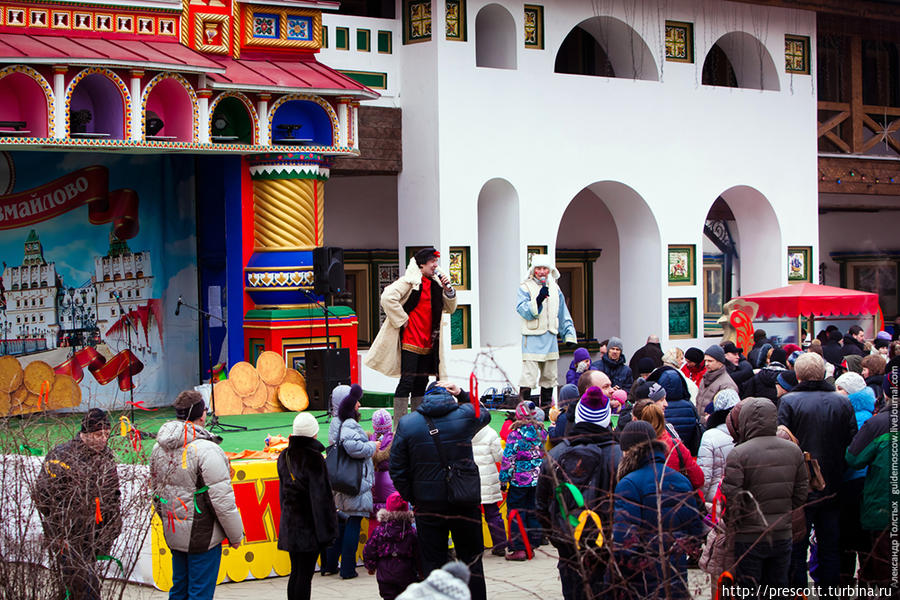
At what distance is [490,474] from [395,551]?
166 centimetres

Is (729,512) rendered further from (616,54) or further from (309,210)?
(616,54)

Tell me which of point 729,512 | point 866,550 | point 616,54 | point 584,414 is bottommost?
point 866,550

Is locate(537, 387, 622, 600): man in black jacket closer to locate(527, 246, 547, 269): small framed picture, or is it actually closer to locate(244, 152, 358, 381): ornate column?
locate(244, 152, 358, 381): ornate column

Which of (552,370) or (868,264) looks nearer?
(552,370)

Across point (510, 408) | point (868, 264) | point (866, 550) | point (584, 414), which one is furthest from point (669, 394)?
point (868, 264)

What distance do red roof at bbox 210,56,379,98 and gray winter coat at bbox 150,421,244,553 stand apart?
8.38m

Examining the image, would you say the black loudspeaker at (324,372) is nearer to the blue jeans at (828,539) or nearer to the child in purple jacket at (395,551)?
the child in purple jacket at (395,551)

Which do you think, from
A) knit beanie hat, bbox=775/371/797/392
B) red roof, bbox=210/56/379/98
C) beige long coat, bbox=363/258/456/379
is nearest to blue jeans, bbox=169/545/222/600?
beige long coat, bbox=363/258/456/379

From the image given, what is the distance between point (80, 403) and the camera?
50.9ft

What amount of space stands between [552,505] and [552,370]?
8465mm

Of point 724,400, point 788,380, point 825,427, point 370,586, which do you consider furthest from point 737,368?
point 370,586

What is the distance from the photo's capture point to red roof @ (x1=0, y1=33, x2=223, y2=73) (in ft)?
44.7

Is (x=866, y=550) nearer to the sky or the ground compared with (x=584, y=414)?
nearer to the ground

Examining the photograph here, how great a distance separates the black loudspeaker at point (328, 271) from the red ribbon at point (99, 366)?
9.14ft
